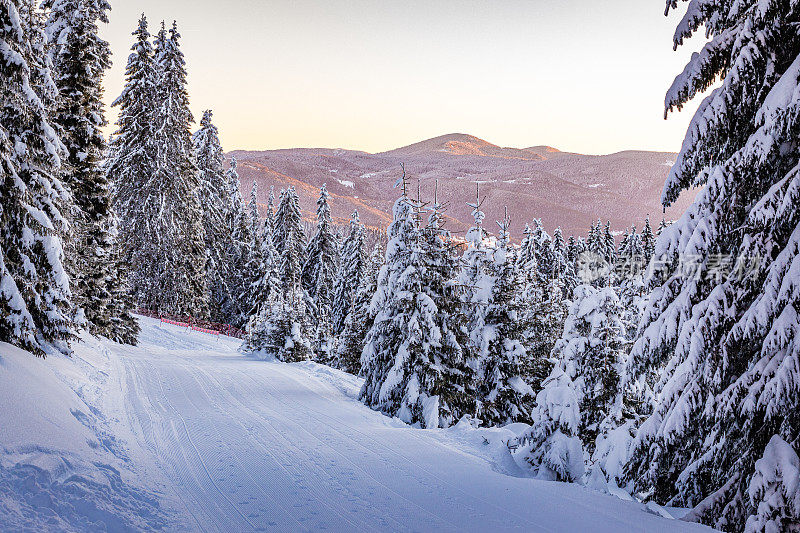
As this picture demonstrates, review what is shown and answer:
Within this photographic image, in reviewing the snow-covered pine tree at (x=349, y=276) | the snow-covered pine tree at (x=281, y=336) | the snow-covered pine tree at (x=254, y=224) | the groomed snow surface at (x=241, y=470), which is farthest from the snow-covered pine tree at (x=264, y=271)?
the groomed snow surface at (x=241, y=470)

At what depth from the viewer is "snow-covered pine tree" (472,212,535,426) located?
18.5m

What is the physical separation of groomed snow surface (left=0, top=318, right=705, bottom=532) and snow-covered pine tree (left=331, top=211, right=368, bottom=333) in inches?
1309

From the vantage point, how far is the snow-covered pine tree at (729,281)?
18.5ft

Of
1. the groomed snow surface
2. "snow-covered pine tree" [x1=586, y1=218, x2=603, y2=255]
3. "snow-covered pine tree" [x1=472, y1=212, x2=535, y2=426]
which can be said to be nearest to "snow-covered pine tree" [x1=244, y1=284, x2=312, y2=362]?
"snow-covered pine tree" [x1=472, y1=212, x2=535, y2=426]

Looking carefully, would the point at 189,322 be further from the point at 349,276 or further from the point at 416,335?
the point at 416,335

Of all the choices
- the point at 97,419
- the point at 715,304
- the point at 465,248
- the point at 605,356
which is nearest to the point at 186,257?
the point at 465,248

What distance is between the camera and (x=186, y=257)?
38.3m

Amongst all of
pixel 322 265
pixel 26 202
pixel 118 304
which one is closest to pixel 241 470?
pixel 26 202

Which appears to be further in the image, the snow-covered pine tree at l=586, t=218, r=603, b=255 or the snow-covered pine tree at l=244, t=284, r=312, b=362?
the snow-covered pine tree at l=586, t=218, r=603, b=255

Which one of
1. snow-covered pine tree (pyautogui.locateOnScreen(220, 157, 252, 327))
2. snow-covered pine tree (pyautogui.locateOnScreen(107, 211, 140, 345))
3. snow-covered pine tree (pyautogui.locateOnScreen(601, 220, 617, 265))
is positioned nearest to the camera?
snow-covered pine tree (pyautogui.locateOnScreen(107, 211, 140, 345))

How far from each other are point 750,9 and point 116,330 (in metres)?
25.1

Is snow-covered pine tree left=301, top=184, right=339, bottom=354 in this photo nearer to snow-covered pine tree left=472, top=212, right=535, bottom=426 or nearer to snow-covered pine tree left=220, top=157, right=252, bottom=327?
snow-covered pine tree left=220, top=157, right=252, bottom=327

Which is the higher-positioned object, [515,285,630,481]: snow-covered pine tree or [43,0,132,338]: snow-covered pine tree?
[43,0,132,338]: snow-covered pine tree

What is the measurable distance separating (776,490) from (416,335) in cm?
1067
